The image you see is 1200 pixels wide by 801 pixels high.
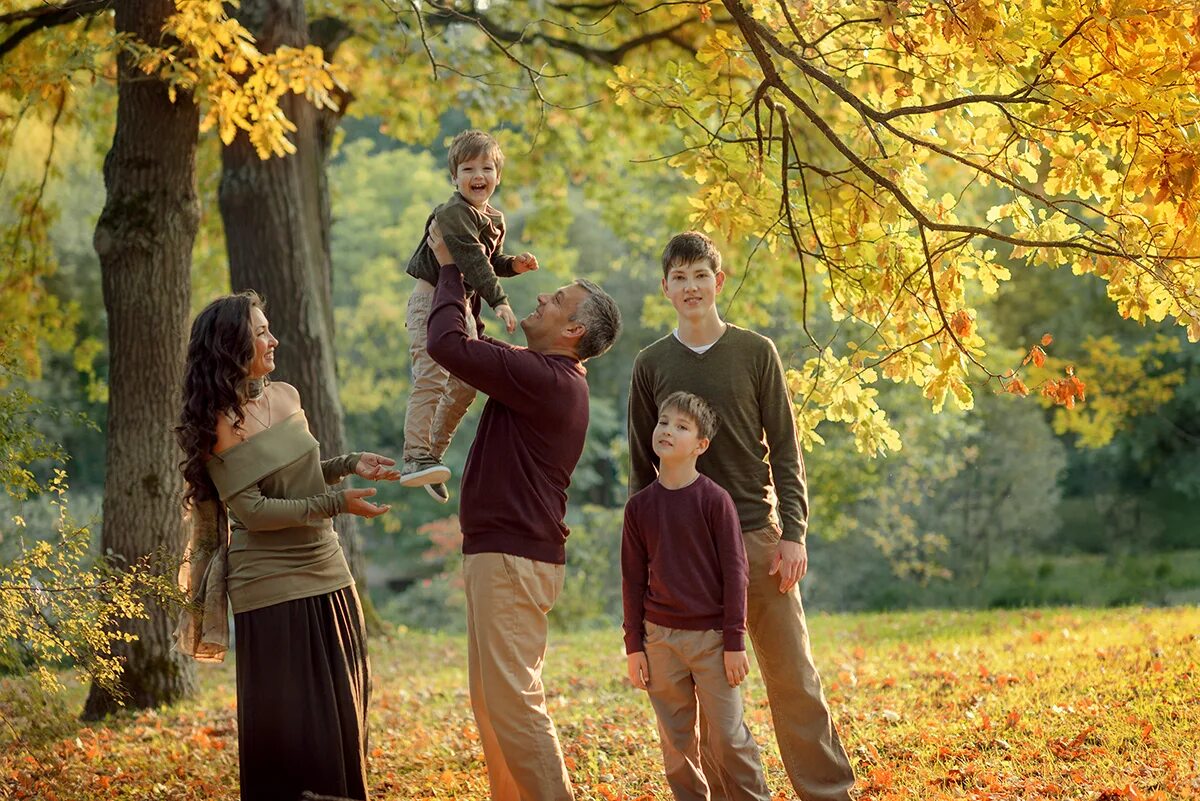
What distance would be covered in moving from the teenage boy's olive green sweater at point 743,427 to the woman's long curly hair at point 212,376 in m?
1.40

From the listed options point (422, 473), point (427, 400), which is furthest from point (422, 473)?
point (427, 400)

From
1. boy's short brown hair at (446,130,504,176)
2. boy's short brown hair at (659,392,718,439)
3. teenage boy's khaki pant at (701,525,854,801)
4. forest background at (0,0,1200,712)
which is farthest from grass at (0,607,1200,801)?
boy's short brown hair at (446,130,504,176)

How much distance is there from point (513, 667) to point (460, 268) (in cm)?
133

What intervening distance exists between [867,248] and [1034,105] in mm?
893

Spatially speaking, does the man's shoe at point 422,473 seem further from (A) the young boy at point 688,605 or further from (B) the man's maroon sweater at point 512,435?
(A) the young boy at point 688,605

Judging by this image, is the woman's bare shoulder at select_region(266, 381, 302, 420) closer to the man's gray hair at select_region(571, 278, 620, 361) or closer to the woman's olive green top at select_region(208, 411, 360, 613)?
the woman's olive green top at select_region(208, 411, 360, 613)

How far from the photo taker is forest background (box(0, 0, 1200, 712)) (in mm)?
4789

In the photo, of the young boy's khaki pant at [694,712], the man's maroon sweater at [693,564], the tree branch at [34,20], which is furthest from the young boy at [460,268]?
the tree branch at [34,20]

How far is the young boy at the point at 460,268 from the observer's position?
4184 millimetres

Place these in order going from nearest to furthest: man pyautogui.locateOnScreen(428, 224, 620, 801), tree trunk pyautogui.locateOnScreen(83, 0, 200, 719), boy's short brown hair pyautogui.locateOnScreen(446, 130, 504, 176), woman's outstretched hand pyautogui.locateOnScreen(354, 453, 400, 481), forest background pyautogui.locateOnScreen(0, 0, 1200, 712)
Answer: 1. man pyautogui.locateOnScreen(428, 224, 620, 801)
2. woman's outstretched hand pyautogui.locateOnScreen(354, 453, 400, 481)
3. boy's short brown hair pyautogui.locateOnScreen(446, 130, 504, 176)
4. forest background pyautogui.locateOnScreen(0, 0, 1200, 712)
5. tree trunk pyautogui.locateOnScreen(83, 0, 200, 719)

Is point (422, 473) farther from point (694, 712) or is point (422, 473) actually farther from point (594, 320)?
point (694, 712)

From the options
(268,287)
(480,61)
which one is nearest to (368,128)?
(480,61)

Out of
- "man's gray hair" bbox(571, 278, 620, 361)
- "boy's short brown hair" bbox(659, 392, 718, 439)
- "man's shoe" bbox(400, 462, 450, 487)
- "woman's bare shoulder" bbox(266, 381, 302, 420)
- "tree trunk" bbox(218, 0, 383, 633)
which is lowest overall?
"man's shoe" bbox(400, 462, 450, 487)

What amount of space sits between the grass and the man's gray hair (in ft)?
7.17
